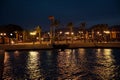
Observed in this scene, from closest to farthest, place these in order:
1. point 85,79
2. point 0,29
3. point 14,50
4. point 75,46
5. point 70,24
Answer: point 85,79 → point 14,50 → point 75,46 → point 70,24 → point 0,29

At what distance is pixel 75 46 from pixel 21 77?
2549 cm

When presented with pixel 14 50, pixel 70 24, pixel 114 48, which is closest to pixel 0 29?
pixel 70 24

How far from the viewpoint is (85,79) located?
15703mm

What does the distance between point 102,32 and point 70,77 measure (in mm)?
46164

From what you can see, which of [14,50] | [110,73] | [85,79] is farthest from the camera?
[14,50]

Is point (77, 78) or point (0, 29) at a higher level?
point (0, 29)

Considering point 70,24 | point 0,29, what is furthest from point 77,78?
point 0,29

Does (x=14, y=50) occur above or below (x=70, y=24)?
below

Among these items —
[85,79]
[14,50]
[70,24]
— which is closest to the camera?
[85,79]

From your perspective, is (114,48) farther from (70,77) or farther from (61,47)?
(70,77)

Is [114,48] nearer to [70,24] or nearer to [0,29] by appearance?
[70,24]

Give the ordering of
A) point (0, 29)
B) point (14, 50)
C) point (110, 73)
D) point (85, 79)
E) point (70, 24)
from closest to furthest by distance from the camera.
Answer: point (85, 79), point (110, 73), point (14, 50), point (70, 24), point (0, 29)

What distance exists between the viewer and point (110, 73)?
17609mm

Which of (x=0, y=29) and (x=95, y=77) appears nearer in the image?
(x=95, y=77)
